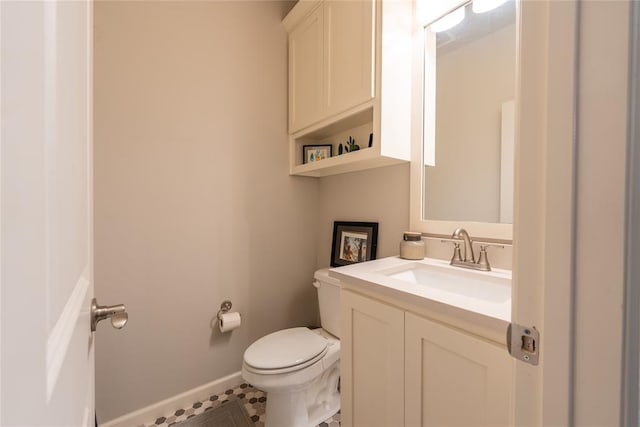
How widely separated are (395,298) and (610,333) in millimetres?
A: 565

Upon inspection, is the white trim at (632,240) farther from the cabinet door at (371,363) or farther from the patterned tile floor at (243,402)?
the patterned tile floor at (243,402)

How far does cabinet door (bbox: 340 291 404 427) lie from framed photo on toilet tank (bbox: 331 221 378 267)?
554mm

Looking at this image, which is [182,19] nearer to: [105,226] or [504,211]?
[105,226]

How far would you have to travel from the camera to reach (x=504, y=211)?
109cm

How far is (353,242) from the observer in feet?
5.35

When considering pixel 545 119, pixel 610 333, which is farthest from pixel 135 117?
pixel 610 333

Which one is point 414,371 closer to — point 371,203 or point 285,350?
point 285,350

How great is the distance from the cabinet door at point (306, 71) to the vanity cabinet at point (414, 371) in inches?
42.9

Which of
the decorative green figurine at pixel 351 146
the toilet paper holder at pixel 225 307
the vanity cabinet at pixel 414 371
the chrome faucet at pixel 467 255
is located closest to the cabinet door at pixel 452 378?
the vanity cabinet at pixel 414 371

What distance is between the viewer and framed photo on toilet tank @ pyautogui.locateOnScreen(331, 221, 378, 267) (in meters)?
1.52

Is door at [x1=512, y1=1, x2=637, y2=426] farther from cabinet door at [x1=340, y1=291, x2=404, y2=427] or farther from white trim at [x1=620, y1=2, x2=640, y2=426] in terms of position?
cabinet door at [x1=340, y1=291, x2=404, y2=427]

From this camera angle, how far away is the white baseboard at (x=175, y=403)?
129cm

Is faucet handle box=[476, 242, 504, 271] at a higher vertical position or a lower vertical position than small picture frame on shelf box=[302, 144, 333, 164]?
lower

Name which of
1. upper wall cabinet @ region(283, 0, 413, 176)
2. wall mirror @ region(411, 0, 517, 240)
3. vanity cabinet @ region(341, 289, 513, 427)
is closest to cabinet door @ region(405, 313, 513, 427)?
vanity cabinet @ region(341, 289, 513, 427)
